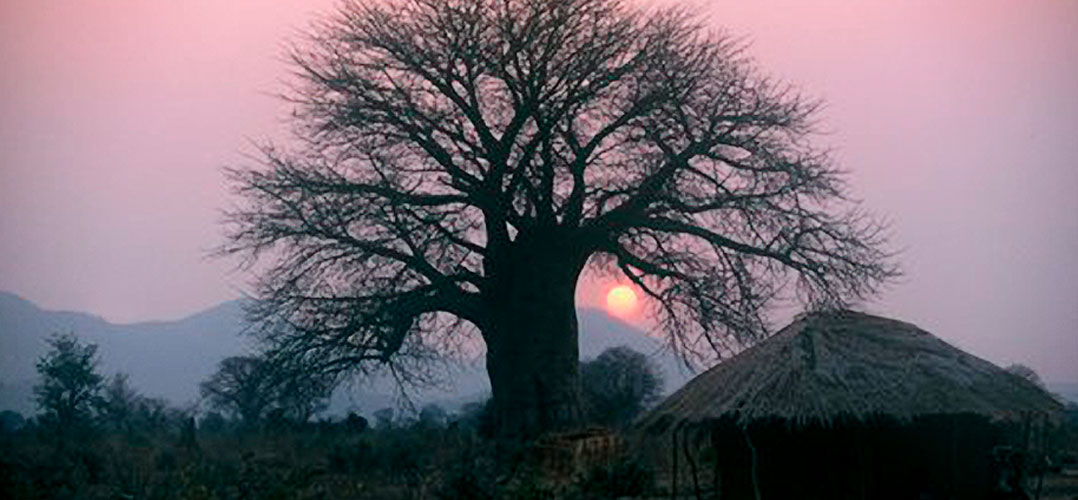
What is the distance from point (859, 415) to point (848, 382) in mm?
463

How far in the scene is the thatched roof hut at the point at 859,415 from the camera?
32.1ft

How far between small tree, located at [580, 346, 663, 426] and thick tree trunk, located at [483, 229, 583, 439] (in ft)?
20.6

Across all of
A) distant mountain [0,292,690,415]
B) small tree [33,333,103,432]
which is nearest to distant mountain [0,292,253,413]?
distant mountain [0,292,690,415]

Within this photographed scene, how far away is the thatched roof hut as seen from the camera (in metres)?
9.79

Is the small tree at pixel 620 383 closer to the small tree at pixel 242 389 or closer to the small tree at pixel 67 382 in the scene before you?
the small tree at pixel 242 389

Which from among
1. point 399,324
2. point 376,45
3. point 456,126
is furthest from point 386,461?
point 376,45

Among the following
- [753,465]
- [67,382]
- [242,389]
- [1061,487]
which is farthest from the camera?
[67,382]

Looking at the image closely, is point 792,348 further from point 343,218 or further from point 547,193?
point 343,218

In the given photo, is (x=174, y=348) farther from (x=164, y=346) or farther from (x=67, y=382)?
(x=67, y=382)

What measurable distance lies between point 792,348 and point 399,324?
6.90 meters

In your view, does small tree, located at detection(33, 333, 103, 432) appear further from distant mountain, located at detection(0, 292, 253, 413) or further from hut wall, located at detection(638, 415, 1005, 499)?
distant mountain, located at detection(0, 292, 253, 413)

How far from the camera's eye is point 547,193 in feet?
53.5

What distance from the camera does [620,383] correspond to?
34188mm

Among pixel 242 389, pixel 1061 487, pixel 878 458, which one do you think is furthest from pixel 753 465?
pixel 242 389
